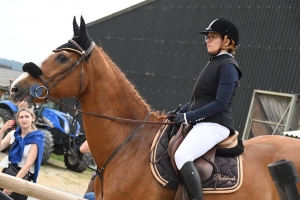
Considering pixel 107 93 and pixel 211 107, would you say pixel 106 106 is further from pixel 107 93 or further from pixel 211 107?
pixel 211 107

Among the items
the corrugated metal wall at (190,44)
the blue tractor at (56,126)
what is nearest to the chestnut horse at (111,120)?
the blue tractor at (56,126)

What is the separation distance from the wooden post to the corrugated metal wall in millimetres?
14768

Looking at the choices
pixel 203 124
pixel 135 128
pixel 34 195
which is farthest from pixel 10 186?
pixel 203 124

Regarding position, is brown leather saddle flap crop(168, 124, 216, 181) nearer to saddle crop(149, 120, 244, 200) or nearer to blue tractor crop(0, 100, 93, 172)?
saddle crop(149, 120, 244, 200)

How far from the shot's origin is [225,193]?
4355mm

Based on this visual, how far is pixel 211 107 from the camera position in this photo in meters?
Answer: 4.31

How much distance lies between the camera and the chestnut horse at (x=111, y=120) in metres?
4.35

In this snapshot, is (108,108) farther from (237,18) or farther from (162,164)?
(237,18)

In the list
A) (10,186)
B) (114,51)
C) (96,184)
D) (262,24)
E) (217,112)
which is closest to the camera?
(10,186)

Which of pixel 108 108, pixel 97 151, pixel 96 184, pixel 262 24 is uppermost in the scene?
pixel 262 24

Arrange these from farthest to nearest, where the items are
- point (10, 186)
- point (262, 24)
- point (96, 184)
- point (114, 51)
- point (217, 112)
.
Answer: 1. point (114, 51)
2. point (262, 24)
3. point (96, 184)
4. point (217, 112)
5. point (10, 186)

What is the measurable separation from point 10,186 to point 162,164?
138cm

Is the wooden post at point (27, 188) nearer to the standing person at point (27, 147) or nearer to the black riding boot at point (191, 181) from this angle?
the black riding boot at point (191, 181)

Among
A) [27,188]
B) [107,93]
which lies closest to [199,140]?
[107,93]
